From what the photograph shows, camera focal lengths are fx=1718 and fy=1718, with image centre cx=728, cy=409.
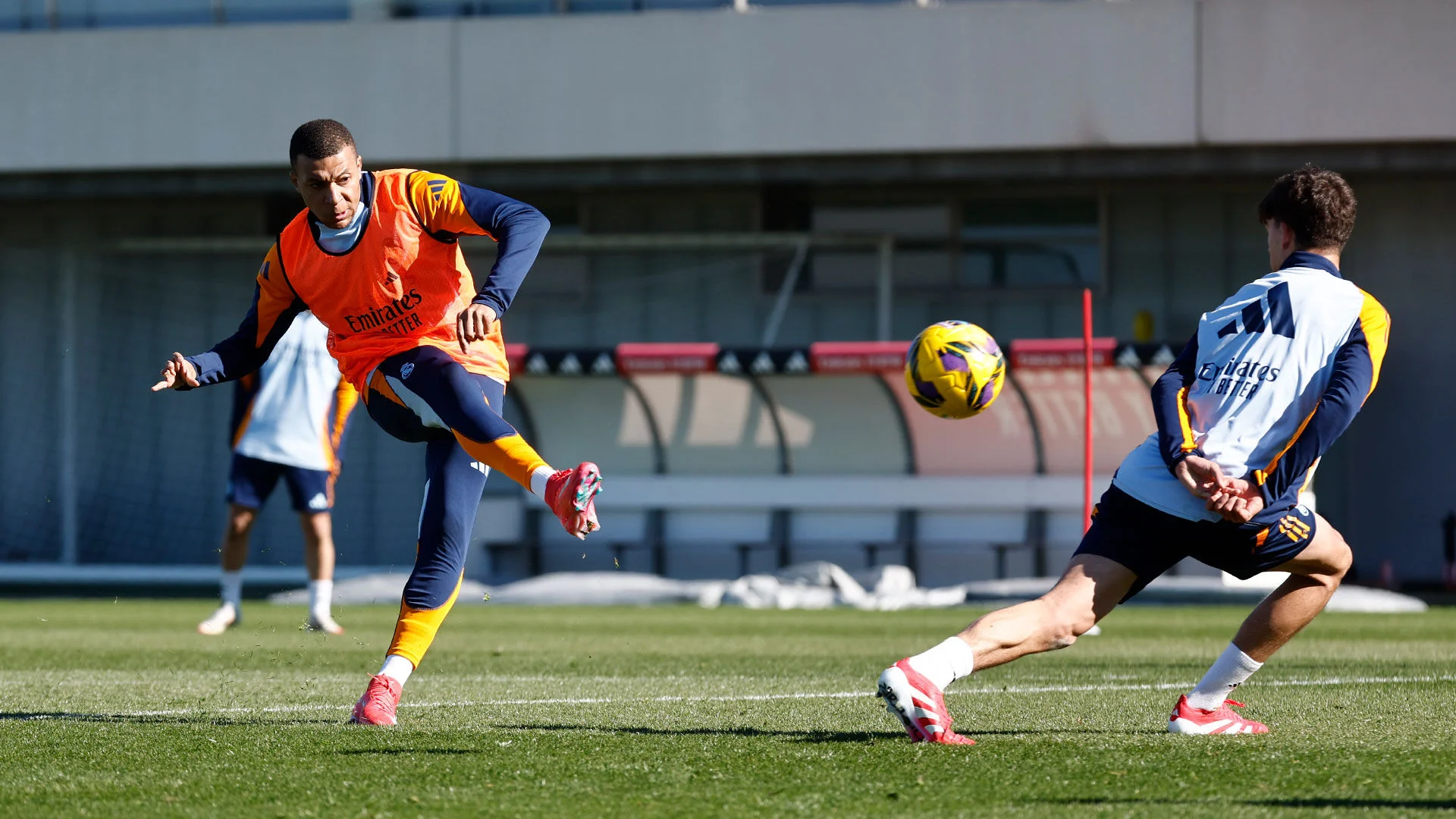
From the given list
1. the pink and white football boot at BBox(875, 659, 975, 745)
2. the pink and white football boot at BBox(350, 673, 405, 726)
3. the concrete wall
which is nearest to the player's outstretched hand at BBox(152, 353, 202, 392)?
the pink and white football boot at BBox(350, 673, 405, 726)

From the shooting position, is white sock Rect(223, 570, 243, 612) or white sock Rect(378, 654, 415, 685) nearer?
white sock Rect(378, 654, 415, 685)

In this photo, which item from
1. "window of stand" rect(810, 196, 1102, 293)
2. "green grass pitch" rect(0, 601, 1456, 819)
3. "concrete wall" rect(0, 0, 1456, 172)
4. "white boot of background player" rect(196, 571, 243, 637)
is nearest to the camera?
"green grass pitch" rect(0, 601, 1456, 819)

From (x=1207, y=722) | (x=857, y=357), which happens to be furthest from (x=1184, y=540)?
(x=857, y=357)

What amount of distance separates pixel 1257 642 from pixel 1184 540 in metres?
0.52

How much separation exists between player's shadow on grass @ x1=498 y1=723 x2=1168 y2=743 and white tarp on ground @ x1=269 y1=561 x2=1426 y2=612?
9.15 metres

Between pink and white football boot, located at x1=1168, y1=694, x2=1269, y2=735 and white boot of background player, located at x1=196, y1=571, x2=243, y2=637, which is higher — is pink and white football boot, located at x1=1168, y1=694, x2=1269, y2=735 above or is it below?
above

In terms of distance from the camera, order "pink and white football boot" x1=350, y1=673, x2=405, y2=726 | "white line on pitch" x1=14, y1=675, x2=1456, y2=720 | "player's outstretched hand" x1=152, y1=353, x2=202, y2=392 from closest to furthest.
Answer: "pink and white football boot" x1=350, y1=673, x2=405, y2=726
"player's outstretched hand" x1=152, y1=353, x2=202, y2=392
"white line on pitch" x1=14, y1=675, x2=1456, y2=720

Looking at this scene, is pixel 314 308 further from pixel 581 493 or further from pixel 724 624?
pixel 724 624

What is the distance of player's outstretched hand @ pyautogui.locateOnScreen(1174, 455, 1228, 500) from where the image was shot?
14.5 feet

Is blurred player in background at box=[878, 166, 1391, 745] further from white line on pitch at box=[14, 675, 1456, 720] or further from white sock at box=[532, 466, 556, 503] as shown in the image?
white line on pitch at box=[14, 675, 1456, 720]

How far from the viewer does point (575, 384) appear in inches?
732

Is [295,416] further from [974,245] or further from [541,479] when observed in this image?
[974,245]

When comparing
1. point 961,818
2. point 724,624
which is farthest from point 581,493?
point 724,624

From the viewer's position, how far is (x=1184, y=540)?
184 inches
